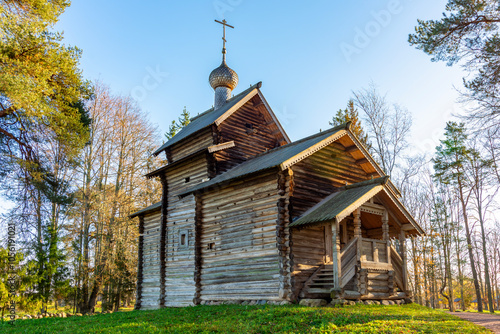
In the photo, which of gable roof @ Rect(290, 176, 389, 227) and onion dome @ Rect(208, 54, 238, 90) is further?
onion dome @ Rect(208, 54, 238, 90)

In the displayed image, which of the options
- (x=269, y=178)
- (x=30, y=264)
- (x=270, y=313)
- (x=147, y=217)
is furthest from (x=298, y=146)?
(x=30, y=264)

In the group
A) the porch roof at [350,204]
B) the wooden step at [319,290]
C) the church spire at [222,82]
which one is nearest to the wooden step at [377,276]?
the wooden step at [319,290]

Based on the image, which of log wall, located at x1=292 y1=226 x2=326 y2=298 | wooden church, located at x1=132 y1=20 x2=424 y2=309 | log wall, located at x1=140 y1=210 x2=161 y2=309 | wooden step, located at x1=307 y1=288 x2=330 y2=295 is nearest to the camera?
wooden step, located at x1=307 y1=288 x2=330 y2=295

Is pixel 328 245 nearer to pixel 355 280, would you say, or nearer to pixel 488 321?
pixel 355 280

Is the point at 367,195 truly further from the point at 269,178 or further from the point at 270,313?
the point at 270,313

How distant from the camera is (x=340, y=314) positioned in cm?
1030

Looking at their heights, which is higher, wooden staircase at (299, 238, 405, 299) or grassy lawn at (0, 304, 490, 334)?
wooden staircase at (299, 238, 405, 299)

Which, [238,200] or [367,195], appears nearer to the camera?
[367,195]

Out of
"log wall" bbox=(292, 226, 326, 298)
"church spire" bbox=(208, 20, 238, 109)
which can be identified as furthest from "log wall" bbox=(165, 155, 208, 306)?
"church spire" bbox=(208, 20, 238, 109)

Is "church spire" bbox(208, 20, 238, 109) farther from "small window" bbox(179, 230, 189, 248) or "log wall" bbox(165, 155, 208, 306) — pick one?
"small window" bbox(179, 230, 189, 248)

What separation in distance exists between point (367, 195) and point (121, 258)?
20.7 m

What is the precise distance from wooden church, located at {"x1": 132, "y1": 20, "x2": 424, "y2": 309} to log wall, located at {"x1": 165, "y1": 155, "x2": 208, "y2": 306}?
52mm

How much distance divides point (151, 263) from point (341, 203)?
42.9 feet

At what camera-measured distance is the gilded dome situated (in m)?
25.3
